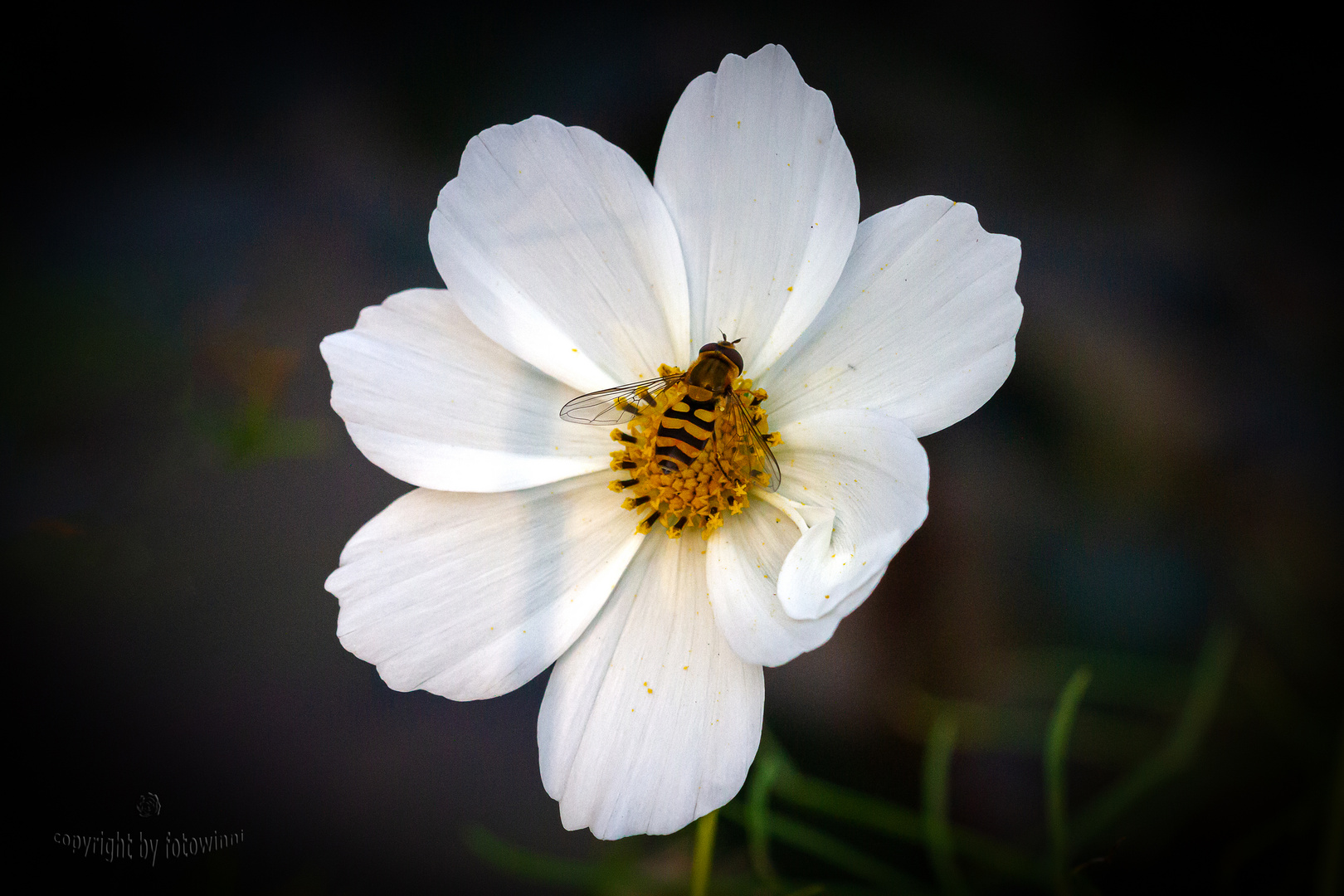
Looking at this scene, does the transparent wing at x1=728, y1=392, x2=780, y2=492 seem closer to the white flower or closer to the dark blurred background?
the white flower

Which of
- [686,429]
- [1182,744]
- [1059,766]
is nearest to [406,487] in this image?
[686,429]

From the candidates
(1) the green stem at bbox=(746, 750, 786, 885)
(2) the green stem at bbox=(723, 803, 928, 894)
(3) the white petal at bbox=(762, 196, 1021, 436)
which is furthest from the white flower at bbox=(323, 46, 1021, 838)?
(2) the green stem at bbox=(723, 803, 928, 894)

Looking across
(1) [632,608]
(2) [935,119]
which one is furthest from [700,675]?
(2) [935,119]

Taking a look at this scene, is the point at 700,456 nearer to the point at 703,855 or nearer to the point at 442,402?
the point at 442,402

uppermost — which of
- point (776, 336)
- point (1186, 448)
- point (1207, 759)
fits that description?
point (776, 336)

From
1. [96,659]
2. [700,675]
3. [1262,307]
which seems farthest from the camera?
[1262,307]

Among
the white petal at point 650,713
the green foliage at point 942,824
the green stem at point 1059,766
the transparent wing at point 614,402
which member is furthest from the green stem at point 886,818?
the transparent wing at point 614,402

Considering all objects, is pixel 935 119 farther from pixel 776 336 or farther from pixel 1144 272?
pixel 776 336
